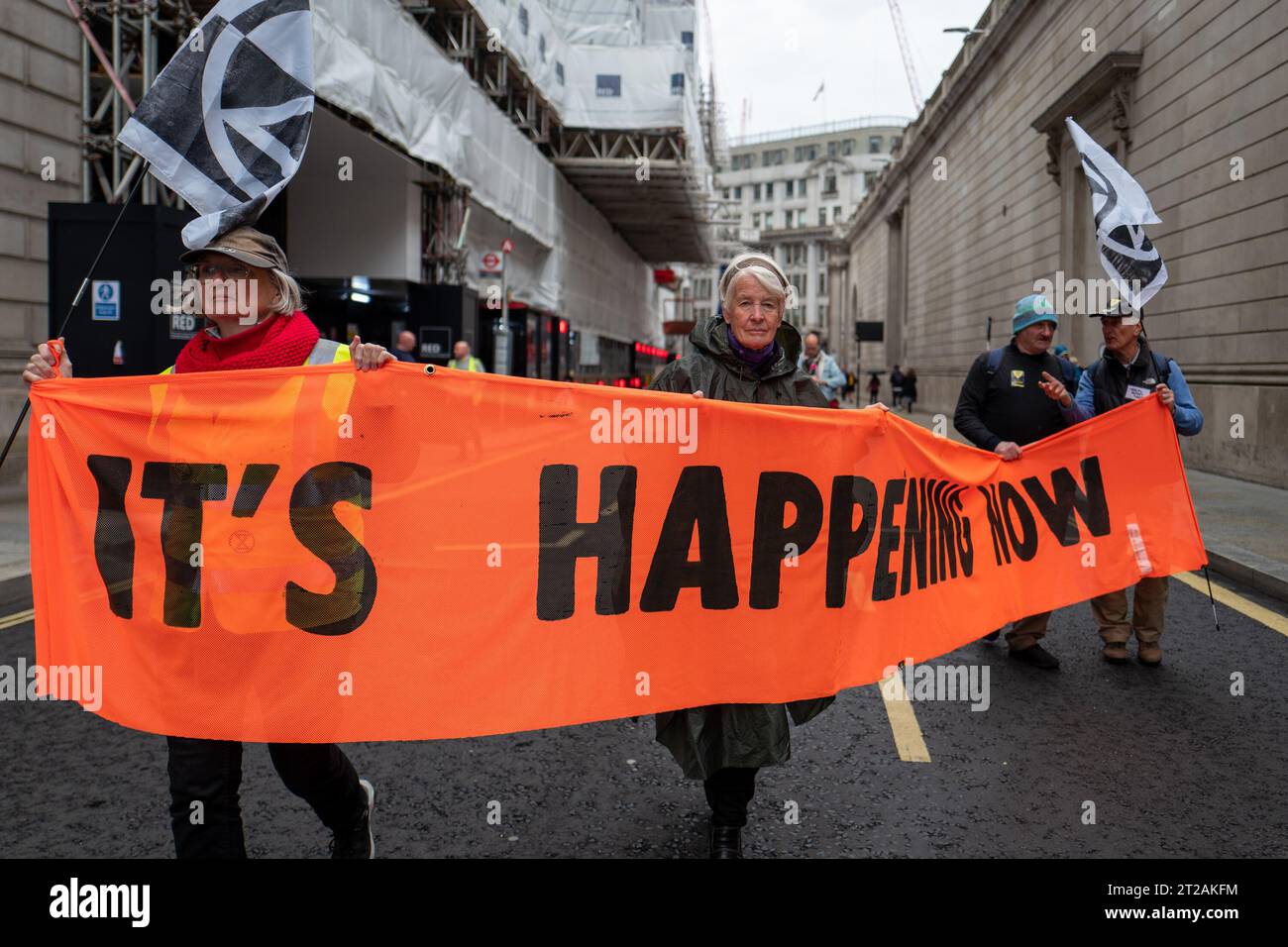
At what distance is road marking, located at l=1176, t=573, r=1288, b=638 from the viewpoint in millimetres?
7137

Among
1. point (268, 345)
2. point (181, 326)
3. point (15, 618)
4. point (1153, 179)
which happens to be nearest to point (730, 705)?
point (268, 345)

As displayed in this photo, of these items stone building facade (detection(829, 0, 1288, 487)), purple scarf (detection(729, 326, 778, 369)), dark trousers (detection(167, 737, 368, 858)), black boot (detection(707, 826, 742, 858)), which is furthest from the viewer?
stone building facade (detection(829, 0, 1288, 487))

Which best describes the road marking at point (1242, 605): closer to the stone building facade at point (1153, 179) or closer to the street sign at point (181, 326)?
the stone building facade at point (1153, 179)

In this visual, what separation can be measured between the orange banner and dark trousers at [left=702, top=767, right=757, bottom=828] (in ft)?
0.80

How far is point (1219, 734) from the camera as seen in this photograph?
491 cm

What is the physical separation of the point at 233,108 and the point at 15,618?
16.0 ft

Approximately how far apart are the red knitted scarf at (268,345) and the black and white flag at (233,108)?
360 millimetres

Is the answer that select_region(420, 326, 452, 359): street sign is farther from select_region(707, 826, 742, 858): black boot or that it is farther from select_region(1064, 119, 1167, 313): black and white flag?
select_region(707, 826, 742, 858): black boot

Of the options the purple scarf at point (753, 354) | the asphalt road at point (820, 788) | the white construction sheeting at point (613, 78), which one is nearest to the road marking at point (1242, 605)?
the asphalt road at point (820, 788)

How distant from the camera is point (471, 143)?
2042cm

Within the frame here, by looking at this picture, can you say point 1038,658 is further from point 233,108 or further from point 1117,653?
point 233,108

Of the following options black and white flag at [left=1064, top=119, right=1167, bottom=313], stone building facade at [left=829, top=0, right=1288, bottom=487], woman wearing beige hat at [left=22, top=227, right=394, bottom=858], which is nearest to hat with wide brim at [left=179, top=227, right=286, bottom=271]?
woman wearing beige hat at [left=22, top=227, right=394, bottom=858]

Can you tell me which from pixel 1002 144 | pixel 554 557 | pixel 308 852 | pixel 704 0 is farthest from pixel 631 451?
pixel 704 0

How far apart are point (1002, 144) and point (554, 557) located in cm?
3329
